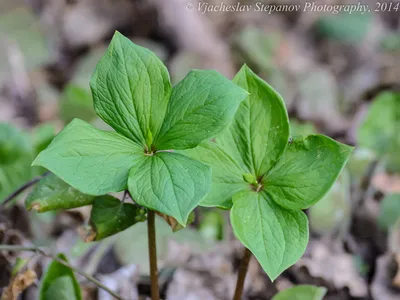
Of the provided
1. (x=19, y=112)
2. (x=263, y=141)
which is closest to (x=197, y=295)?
(x=263, y=141)

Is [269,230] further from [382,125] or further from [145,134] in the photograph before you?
[382,125]

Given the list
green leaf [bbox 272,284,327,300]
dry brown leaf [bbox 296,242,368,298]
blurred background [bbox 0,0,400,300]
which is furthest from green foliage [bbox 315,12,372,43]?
green leaf [bbox 272,284,327,300]

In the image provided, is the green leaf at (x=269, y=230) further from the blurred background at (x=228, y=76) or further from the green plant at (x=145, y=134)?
the blurred background at (x=228, y=76)

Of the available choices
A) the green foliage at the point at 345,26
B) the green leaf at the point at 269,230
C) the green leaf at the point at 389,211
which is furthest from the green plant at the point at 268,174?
the green foliage at the point at 345,26

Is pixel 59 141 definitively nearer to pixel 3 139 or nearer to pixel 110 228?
pixel 110 228

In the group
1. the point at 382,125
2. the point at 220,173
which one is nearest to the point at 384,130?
the point at 382,125
